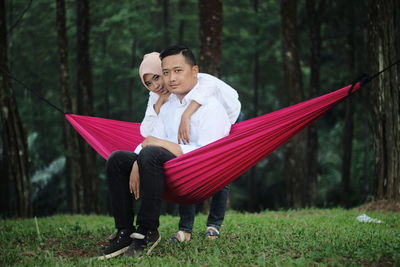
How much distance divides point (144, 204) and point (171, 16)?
13.1 metres

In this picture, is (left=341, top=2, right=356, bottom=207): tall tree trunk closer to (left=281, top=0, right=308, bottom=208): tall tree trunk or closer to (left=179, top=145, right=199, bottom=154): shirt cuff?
(left=281, top=0, right=308, bottom=208): tall tree trunk

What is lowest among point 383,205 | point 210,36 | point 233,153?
point 383,205

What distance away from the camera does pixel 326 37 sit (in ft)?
44.9

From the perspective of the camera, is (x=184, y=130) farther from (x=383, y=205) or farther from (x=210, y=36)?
(x=210, y=36)

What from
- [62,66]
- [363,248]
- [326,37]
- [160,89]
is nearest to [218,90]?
[160,89]

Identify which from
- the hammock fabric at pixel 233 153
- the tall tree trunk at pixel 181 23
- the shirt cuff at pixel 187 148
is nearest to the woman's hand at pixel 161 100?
the shirt cuff at pixel 187 148

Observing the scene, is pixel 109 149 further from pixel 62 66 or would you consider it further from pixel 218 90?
pixel 62 66

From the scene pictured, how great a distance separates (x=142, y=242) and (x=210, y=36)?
4103 millimetres

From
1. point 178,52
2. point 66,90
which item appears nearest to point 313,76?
point 66,90

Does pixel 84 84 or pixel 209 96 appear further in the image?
pixel 84 84

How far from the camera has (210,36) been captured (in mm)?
6863

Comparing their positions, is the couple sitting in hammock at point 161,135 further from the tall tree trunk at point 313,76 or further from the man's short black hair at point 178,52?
the tall tree trunk at point 313,76

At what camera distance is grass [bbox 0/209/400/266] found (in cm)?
297

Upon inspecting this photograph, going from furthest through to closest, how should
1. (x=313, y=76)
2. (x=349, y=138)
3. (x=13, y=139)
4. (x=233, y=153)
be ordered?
(x=349, y=138) → (x=313, y=76) → (x=13, y=139) → (x=233, y=153)
